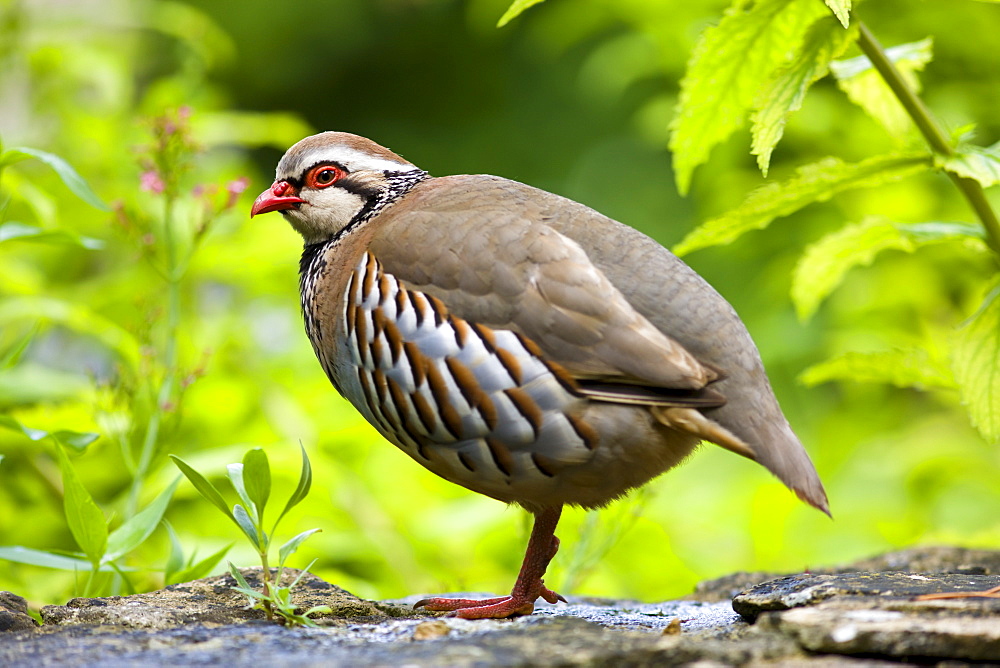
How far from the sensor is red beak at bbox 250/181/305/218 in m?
3.50

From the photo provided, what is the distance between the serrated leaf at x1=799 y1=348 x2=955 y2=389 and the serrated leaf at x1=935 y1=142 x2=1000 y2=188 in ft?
2.09

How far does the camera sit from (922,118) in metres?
3.12

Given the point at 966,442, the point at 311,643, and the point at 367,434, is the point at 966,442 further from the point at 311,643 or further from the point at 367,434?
the point at 311,643

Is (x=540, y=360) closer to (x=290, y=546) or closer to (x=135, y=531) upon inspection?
(x=290, y=546)

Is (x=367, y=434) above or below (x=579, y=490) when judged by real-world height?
above

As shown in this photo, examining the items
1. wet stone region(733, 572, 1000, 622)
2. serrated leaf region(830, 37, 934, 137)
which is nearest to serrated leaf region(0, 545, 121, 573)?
wet stone region(733, 572, 1000, 622)

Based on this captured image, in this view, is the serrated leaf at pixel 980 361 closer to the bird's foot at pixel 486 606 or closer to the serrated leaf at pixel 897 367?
the serrated leaf at pixel 897 367

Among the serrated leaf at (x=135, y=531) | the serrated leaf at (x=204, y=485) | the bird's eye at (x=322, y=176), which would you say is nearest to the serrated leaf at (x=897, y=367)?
the bird's eye at (x=322, y=176)

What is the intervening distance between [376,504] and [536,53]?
7.12m

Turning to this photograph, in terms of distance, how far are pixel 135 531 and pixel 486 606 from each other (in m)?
1.01

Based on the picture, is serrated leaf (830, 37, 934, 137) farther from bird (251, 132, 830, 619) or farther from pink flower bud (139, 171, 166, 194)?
pink flower bud (139, 171, 166, 194)

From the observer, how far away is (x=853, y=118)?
19.1ft

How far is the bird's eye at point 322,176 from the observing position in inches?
139

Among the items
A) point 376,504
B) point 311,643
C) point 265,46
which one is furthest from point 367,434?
point 265,46
